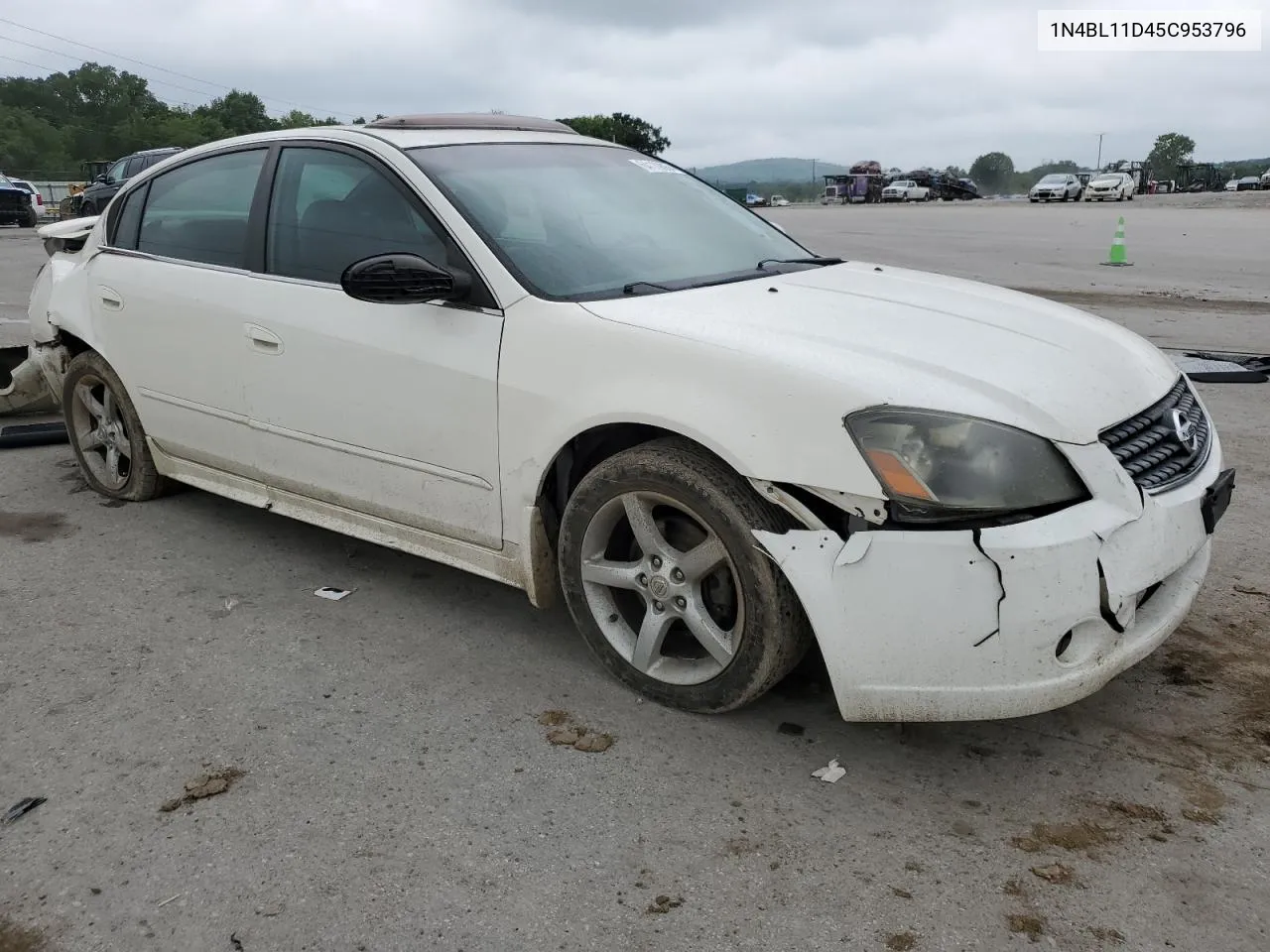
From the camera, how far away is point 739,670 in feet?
9.68

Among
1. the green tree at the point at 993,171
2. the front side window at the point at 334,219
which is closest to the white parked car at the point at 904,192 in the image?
the front side window at the point at 334,219

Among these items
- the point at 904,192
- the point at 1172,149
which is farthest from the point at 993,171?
the point at 904,192

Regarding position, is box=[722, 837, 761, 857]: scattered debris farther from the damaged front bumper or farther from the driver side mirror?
the driver side mirror

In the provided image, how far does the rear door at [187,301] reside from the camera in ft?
13.6

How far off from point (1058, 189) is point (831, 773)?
48.6m

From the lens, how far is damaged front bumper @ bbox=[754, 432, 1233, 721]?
99.2 inches

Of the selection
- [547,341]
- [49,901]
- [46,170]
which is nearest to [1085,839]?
[547,341]

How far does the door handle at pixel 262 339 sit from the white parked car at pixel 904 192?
191 feet

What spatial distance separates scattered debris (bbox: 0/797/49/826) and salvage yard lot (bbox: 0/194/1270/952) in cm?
3

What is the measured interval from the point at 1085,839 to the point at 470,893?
55.8 inches

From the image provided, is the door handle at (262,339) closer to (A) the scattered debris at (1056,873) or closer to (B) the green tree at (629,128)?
(A) the scattered debris at (1056,873)

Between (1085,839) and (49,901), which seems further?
(1085,839)

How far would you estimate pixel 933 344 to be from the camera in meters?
2.89

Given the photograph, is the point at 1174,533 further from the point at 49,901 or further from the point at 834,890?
the point at 49,901
